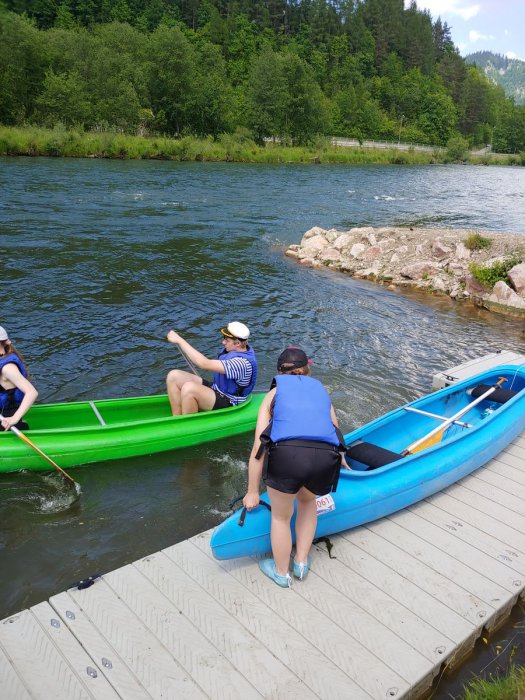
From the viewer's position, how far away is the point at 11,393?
18.4ft

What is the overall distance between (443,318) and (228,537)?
30.4 ft

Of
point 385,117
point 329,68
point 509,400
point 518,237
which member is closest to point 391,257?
point 518,237

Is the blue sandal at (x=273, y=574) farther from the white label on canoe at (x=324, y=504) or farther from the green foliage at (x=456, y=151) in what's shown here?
the green foliage at (x=456, y=151)

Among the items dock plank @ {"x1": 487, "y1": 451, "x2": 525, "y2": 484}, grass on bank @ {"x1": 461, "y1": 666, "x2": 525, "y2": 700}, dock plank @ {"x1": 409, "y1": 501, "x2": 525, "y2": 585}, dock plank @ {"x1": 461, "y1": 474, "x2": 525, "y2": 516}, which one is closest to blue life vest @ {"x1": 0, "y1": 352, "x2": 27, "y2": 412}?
dock plank @ {"x1": 409, "y1": 501, "x2": 525, "y2": 585}

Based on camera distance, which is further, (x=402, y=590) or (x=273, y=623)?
(x=402, y=590)

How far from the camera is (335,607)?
12.1 ft

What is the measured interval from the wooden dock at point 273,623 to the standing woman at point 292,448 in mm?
466

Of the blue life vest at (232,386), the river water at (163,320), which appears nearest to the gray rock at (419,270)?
the river water at (163,320)

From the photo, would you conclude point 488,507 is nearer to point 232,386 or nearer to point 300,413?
point 300,413

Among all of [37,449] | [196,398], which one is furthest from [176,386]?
[37,449]

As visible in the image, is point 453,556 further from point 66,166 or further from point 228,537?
point 66,166

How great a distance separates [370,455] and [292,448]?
2.01 m

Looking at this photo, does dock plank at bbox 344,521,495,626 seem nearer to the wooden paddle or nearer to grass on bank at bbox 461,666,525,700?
grass on bank at bbox 461,666,525,700

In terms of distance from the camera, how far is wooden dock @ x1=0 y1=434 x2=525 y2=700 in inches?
122
